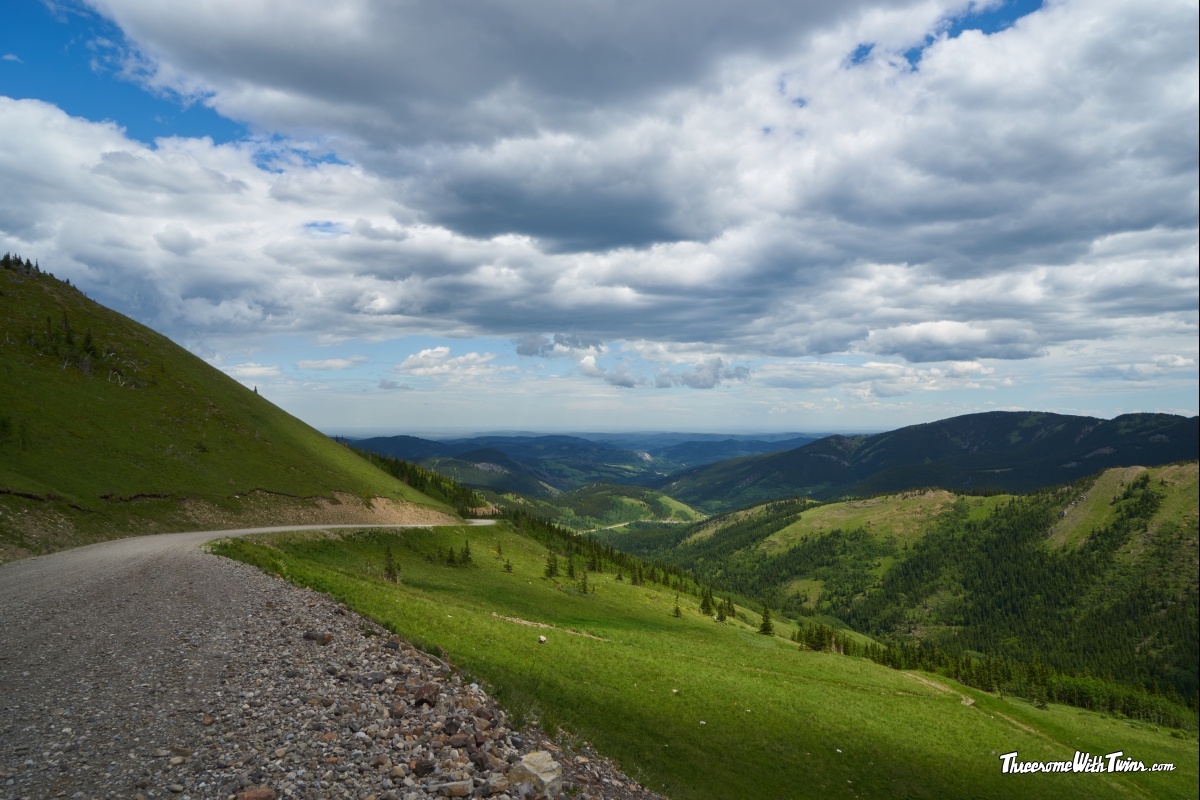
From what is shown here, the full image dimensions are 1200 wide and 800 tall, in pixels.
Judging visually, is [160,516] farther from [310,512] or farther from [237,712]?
[237,712]

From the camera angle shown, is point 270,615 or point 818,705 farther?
point 818,705

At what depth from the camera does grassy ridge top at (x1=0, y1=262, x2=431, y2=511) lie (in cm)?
5309

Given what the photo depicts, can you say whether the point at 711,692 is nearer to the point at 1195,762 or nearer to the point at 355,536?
the point at 355,536

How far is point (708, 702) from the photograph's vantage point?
33.0 m

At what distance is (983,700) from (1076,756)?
1142cm

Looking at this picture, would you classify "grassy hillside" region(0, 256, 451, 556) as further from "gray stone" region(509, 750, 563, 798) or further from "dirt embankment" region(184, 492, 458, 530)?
"gray stone" region(509, 750, 563, 798)

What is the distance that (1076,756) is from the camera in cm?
4916

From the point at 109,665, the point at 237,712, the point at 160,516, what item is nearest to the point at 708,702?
the point at 237,712

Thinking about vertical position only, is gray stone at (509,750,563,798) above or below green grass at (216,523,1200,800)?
above

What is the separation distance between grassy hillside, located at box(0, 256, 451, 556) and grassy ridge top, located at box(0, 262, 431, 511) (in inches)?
7.5

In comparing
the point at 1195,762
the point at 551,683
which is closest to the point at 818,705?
the point at 551,683

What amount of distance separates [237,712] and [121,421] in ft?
248

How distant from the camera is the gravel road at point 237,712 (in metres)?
9.60

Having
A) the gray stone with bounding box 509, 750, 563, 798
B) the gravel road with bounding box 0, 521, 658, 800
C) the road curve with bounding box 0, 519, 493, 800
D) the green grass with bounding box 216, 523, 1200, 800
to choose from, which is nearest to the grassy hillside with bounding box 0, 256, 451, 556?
the green grass with bounding box 216, 523, 1200, 800
